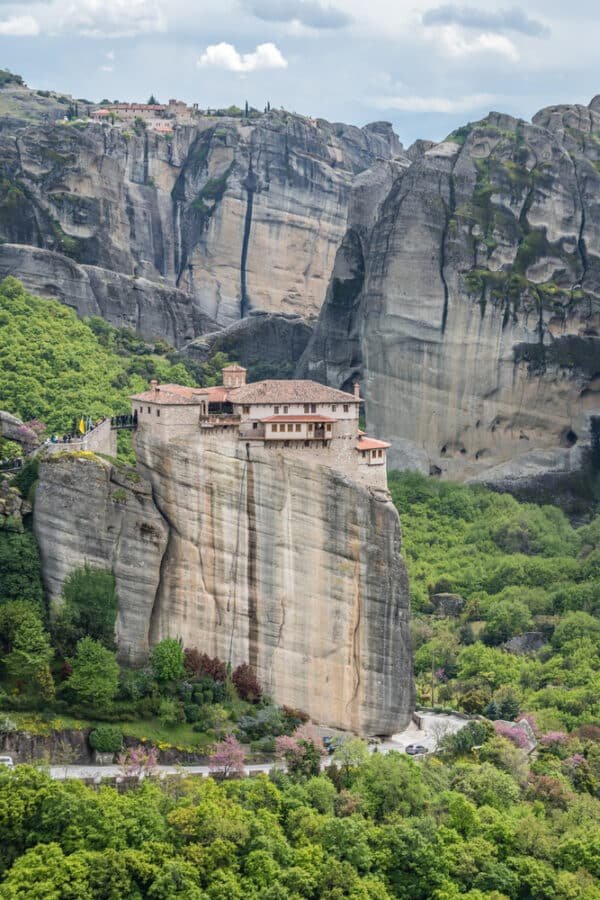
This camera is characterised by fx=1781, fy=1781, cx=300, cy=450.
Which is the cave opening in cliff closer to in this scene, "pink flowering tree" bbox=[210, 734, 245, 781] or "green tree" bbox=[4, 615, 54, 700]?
"pink flowering tree" bbox=[210, 734, 245, 781]

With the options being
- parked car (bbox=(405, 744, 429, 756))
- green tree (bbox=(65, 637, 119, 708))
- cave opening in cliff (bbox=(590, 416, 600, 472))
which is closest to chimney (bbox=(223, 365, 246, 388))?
green tree (bbox=(65, 637, 119, 708))

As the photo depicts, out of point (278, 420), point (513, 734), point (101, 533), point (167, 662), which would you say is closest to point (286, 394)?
point (278, 420)

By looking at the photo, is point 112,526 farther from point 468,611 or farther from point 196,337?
point 196,337

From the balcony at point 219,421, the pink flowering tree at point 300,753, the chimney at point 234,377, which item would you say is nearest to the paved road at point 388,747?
the pink flowering tree at point 300,753

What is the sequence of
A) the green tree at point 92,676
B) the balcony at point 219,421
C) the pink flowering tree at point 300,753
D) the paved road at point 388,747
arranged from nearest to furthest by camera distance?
the paved road at point 388,747 < the green tree at point 92,676 < the pink flowering tree at point 300,753 < the balcony at point 219,421

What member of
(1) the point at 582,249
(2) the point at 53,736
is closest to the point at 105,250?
(1) the point at 582,249

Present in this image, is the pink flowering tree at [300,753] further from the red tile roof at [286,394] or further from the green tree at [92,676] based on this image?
the red tile roof at [286,394]

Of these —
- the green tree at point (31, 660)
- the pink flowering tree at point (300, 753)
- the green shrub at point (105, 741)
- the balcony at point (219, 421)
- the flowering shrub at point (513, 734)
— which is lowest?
the flowering shrub at point (513, 734)
